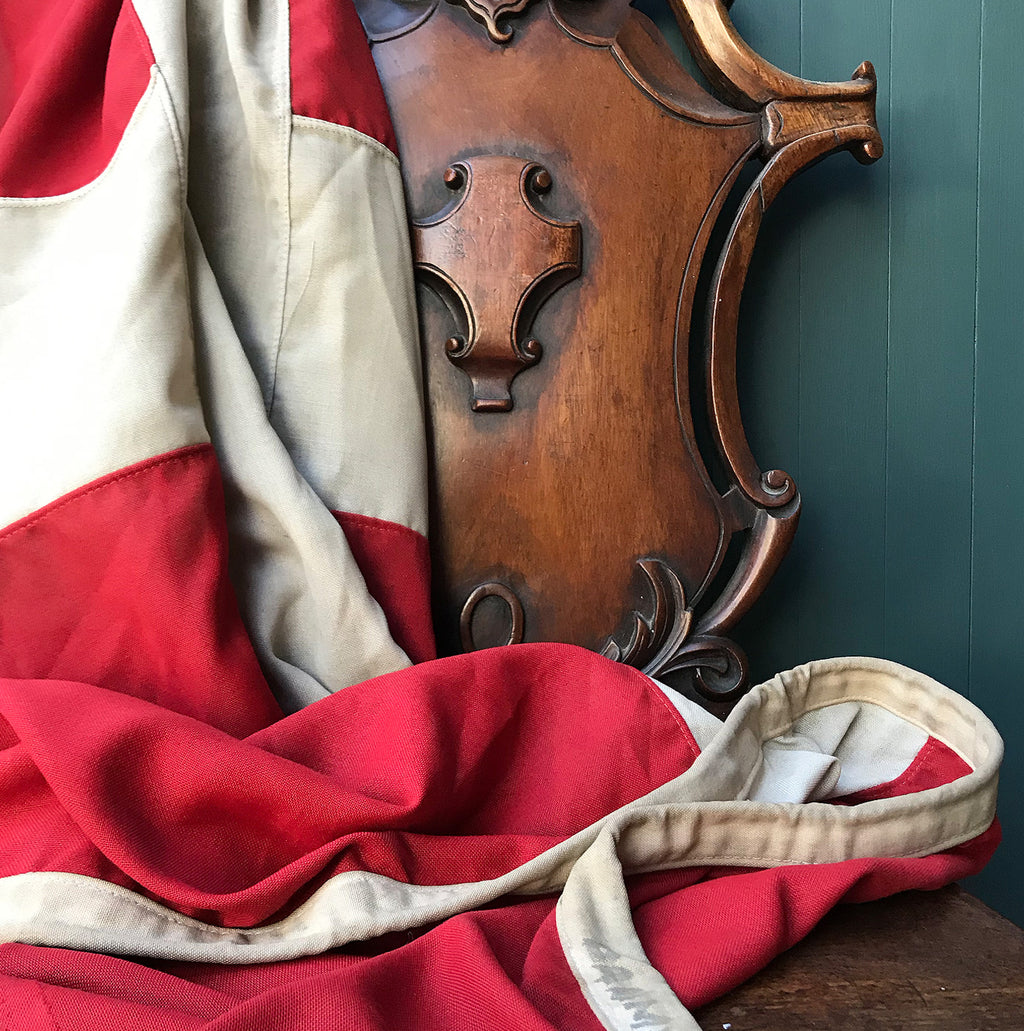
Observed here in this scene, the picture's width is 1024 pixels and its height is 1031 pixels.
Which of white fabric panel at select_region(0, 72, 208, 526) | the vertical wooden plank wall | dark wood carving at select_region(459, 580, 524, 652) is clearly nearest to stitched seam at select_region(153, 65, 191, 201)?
white fabric panel at select_region(0, 72, 208, 526)

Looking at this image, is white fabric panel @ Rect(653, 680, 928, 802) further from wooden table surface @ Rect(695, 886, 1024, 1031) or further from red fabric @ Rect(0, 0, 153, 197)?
red fabric @ Rect(0, 0, 153, 197)

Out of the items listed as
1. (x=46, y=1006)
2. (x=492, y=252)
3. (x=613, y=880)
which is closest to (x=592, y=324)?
(x=492, y=252)

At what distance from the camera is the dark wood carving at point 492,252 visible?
0.69 meters

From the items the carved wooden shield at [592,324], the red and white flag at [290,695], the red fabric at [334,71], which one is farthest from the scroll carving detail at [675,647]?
the red fabric at [334,71]

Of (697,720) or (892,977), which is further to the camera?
(697,720)

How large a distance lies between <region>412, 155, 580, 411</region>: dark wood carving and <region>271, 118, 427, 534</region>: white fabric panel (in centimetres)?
6

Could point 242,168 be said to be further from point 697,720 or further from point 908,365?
point 908,365

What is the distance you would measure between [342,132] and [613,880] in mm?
518

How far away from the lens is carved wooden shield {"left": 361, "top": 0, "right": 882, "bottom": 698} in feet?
2.32

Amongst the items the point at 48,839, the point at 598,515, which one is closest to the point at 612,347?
the point at 598,515

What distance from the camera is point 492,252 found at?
0.69 metres

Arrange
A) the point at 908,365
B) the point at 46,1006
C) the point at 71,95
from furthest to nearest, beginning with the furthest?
the point at 908,365
the point at 71,95
the point at 46,1006

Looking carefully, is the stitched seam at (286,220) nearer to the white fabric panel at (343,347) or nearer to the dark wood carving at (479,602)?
the white fabric panel at (343,347)

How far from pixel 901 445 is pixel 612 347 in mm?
353
